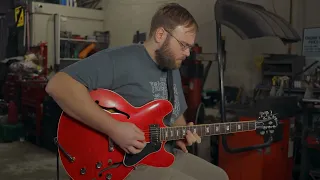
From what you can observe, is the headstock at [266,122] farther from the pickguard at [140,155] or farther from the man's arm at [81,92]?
the man's arm at [81,92]

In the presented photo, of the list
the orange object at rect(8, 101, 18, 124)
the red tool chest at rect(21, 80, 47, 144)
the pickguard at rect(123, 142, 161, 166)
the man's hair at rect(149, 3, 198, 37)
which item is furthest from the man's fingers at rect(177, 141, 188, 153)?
the orange object at rect(8, 101, 18, 124)

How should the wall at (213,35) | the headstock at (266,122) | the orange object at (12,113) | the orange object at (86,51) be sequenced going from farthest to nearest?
the orange object at (86,51)
the orange object at (12,113)
the wall at (213,35)
the headstock at (266,122)

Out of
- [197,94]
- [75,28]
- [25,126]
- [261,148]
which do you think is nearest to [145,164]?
[261,148]

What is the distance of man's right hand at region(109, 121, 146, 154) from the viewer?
62.2 inches

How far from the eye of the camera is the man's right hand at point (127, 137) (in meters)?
1.58

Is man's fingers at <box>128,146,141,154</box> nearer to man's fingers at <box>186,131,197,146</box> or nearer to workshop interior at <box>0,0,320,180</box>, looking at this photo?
man's fingers at <box>186,131,197,146</box>

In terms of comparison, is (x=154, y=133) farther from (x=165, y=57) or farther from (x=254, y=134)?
(x=254, y=134)

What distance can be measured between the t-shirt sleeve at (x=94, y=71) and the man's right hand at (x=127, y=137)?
0.20 metres

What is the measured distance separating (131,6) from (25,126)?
2656 mm

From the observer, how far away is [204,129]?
199cm

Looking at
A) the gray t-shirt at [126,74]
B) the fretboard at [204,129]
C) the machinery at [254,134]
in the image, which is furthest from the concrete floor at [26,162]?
the gray t-shirt at [126,74]

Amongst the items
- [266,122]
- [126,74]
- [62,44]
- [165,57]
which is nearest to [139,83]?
[126,74]

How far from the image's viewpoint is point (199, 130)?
6.46ft

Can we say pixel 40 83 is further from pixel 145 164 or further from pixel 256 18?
pixel 145 164
